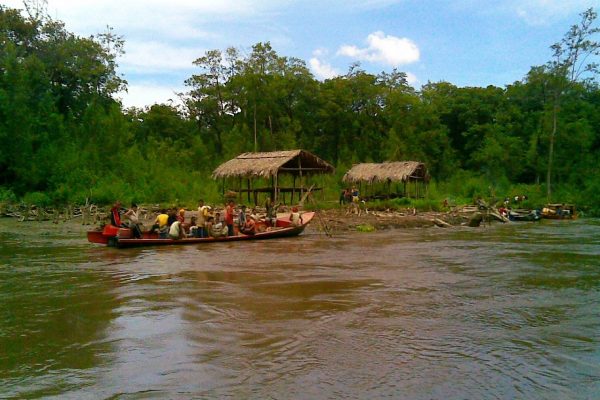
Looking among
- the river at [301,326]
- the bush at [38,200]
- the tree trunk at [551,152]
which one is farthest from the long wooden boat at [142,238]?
the tree trunk at [551,152]

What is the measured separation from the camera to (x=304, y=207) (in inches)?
923

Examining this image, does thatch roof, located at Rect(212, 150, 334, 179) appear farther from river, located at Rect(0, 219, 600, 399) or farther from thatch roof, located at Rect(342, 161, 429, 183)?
river, located at Rect(0, 219, 600, 399)

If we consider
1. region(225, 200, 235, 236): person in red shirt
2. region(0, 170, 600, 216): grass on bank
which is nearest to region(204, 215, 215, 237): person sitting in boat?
region(225, 200, 235, 236): person in red shirt

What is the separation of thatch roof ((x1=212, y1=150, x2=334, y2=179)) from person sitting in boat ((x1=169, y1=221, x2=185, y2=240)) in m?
9.08

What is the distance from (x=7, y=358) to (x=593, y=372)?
589 centimetres

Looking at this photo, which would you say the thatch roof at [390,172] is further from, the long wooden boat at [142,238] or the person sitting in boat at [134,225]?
the person sitting in boat at [134,225]

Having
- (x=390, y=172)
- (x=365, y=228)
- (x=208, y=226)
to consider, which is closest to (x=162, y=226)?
(x=208, y=226)

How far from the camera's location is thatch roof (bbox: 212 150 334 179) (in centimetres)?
2394

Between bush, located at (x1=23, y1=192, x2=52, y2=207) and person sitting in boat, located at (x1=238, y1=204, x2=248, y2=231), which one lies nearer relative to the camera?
person sitting in boat, located at (x1=238, y1=204, x2=248, y2=231)

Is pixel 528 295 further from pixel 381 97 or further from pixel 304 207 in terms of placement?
pixel 381 97

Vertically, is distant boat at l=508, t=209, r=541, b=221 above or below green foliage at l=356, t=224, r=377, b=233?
above

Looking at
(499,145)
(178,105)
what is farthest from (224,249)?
(178,105)

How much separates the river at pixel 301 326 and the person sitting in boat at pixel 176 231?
1.23 meters

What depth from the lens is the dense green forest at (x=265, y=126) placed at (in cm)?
2761
